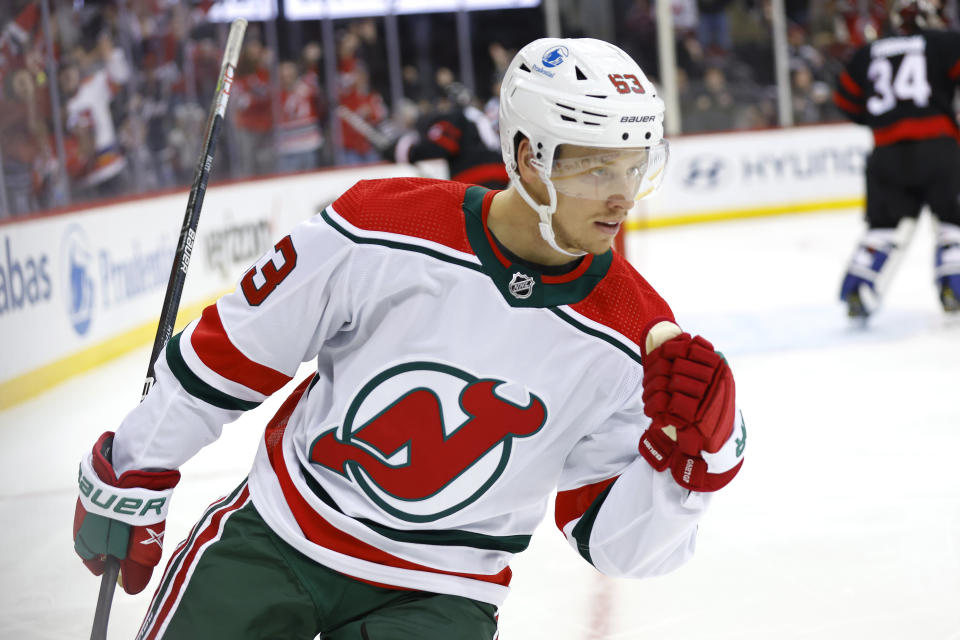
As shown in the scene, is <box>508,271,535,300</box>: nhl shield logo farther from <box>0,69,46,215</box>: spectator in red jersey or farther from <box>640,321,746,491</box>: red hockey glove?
<box>0,69,46,215</box>: spectator in red jersey

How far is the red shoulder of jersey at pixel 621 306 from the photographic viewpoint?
4.96 feet

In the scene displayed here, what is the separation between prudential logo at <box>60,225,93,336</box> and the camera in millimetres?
4996

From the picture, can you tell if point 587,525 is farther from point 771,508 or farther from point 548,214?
point 771,508

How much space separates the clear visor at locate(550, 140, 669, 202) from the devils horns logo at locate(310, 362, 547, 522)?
0.26 metres

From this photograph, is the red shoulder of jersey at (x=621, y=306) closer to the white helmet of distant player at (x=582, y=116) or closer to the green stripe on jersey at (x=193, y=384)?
the white helmet of distant player at (x=582, y=116)

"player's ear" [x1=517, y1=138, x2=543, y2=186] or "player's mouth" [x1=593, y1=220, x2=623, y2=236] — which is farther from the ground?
"player's ear" [x1=517, y1=138, x2=543, y2=186]

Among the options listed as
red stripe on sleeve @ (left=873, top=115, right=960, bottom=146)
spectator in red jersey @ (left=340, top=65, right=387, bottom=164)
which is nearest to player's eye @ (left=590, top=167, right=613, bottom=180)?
red stripe on sleeve @ (left=873, top=115, right=960, bottom=146)

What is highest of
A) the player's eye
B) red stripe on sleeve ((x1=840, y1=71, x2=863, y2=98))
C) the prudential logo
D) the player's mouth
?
the player's eye

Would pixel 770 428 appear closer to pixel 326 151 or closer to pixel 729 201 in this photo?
pixel 326 151

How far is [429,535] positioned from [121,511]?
402mm

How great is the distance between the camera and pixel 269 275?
1.51 m

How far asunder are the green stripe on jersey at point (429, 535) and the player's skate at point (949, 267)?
14.5 ft

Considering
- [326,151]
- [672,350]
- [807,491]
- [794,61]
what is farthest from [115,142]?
[794,61]

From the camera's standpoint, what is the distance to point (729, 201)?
10.3 meters
